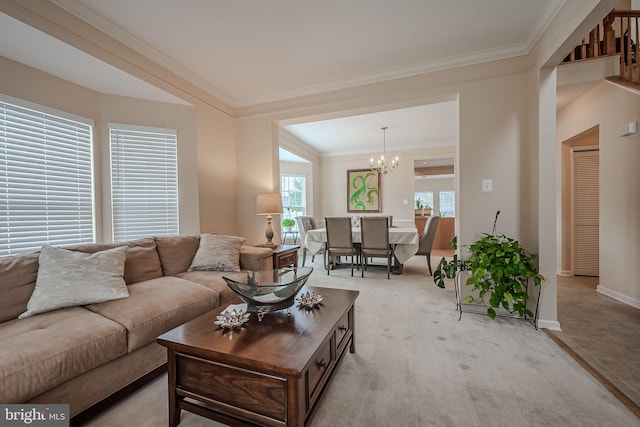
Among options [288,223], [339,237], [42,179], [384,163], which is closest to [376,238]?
[339,237]

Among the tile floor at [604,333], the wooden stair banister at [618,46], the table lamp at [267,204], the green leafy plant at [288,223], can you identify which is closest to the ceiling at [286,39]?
the wooden stair banister at [618,46]

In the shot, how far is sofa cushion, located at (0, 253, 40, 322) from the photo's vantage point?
1.53 meters

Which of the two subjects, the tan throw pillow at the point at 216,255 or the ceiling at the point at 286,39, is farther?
the tan throw pillow at the point at 216,255

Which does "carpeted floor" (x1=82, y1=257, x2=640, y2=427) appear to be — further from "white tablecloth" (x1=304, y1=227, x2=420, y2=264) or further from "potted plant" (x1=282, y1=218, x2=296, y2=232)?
"potted plant" (x1=282, y1=218, x2=296, y2=232)

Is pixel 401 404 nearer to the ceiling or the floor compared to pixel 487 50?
nearer to the floor

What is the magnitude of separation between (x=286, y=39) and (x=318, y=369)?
2647mm

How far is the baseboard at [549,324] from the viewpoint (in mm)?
2297

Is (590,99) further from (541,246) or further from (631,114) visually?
(541,246)

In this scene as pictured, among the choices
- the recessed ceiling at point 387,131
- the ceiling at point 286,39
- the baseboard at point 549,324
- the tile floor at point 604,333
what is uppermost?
the ceiling at point 286,39

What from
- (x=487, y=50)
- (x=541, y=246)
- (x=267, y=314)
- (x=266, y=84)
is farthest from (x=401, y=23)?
(x=267, y=314)

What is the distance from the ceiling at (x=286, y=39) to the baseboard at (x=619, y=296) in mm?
2833

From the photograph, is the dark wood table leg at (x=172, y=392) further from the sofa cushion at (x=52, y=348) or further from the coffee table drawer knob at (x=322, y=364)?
the coffee table drawer knob at (x=322, y=364)

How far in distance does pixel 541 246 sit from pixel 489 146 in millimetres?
1056

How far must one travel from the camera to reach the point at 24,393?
1.09 m
